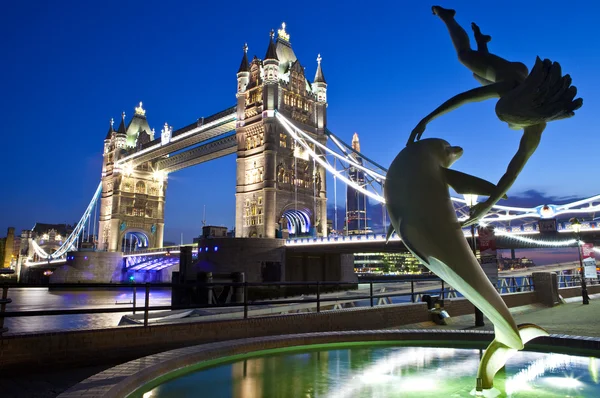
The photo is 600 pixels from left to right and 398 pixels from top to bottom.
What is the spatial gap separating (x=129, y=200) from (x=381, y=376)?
3363 inches

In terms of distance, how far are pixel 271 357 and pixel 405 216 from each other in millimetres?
2913

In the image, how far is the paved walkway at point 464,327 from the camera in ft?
17.0

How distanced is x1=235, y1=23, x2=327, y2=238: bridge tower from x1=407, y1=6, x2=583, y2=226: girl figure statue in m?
46.2

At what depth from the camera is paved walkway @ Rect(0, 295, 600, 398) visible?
5.18 metres

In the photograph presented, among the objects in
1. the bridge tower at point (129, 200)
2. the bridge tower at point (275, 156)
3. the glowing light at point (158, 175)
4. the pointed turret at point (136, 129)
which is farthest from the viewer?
the pointed turret at point (136, 129)

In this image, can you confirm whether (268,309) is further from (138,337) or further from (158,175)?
(158,175)

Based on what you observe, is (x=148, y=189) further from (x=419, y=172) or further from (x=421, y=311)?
(x=419, y=172)

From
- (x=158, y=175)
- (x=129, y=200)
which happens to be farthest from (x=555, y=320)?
(x=158, y=175)

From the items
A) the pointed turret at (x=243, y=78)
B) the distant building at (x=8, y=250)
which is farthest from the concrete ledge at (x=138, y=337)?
the distant building at (x=8, y=250)

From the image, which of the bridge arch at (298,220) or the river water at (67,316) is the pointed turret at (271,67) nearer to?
the bridge arch at (298,220)

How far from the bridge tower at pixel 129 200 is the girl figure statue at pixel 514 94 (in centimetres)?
8301

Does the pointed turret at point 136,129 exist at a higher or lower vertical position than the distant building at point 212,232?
higher

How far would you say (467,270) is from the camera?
4.64 m

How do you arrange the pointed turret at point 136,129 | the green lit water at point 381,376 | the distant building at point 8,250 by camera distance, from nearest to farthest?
the green lit water at point 381,376 < the pointed turret at point 136,129 < the distant building at point 8,250
